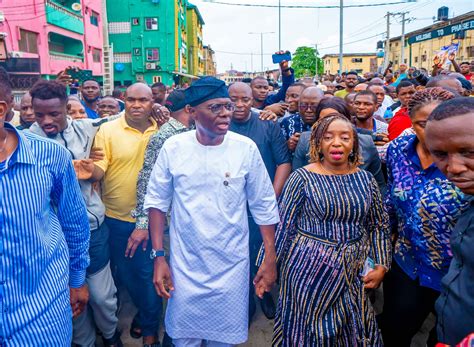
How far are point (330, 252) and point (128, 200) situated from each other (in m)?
1.75

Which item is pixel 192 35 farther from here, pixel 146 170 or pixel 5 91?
pixel 5 91

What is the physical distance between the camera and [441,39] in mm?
34250

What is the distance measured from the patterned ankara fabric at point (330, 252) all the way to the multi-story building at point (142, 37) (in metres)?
34.8

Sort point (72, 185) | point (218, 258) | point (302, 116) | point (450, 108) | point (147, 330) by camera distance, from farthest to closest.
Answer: point (302, 116) < point (147, 330) < point (218, 258) < point (72, 185) < point (450, 108)

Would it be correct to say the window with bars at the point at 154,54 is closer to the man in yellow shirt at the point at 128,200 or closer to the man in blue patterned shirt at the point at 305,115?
the man in blue patterned shirt at the point at 305,115

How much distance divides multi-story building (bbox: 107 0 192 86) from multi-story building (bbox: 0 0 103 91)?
849 centimetres

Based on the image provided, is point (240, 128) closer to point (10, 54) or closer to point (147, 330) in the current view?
point (147, 330)

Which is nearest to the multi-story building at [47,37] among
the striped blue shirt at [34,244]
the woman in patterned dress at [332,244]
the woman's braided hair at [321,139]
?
the striped blue shirt at [34,244]

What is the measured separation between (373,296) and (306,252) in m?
1.66

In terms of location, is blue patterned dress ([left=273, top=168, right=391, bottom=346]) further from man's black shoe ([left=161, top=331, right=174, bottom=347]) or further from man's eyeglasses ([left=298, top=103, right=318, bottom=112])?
man's eyeglasses ([left=298, top=103, right=318, bottom=112])

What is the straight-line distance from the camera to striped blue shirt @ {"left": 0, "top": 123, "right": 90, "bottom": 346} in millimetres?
1631

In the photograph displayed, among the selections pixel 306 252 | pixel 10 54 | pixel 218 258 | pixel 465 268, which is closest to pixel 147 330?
pixel 218 258

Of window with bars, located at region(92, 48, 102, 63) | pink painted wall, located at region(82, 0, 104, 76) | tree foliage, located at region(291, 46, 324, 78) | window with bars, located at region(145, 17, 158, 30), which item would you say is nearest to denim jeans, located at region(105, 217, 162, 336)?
pink painted wall, located at region(82, 0, 104, 76)

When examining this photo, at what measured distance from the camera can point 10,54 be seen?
14289 mm
